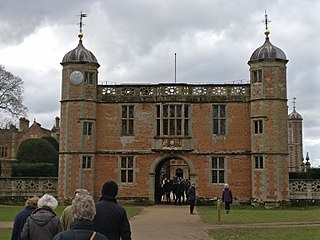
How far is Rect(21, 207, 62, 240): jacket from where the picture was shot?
657cm

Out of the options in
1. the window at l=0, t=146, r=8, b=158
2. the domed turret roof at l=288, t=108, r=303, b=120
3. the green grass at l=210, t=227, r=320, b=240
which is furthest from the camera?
the domed turret roof at l=288, t=108, r=303, b=120

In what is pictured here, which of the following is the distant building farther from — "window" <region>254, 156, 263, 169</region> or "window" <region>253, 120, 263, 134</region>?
"window" <region>254, 156, 263, 169</region>

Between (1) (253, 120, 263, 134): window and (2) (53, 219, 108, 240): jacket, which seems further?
(1) (253, 120, 263, 134): window

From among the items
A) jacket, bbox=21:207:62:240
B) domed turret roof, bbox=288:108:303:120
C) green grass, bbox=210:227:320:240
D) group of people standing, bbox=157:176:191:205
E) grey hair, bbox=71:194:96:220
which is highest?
domed turret roof, bbox=288:108:303:120

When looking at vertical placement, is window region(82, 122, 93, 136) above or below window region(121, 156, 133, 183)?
above

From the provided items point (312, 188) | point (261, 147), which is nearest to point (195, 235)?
point (261, 147)

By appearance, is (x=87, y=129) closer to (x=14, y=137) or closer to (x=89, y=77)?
(x=89, y=77)

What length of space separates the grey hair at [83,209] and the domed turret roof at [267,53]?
1011 inches

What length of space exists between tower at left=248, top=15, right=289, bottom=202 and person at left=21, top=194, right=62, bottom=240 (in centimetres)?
2304

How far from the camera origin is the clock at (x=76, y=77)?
3000cm

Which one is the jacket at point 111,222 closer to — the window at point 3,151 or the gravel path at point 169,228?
the gravel path at point 169,228

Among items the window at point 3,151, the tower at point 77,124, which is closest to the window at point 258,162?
the tower at point 77,124

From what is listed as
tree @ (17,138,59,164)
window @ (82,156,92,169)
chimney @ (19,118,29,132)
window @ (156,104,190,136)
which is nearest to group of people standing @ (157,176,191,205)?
window @ (156,104,190,136)

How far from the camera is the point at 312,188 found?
29.5 meters
